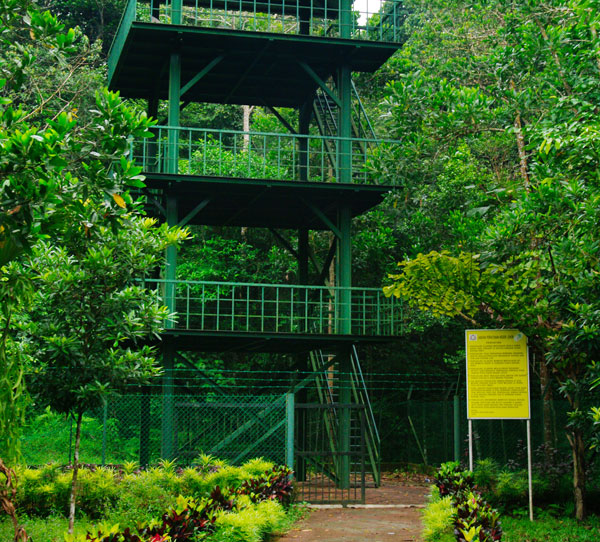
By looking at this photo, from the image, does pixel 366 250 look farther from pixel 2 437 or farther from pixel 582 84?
pixel 2 437

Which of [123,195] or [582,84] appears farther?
[582,84]

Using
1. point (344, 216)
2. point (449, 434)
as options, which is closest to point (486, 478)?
point (344, 216)

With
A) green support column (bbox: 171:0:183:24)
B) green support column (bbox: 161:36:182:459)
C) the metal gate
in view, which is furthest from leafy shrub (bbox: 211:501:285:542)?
green support column (bbox: 171:0:183:24)

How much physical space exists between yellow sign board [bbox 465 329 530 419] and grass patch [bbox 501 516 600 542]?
5.91 feet

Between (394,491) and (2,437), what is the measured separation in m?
12.7

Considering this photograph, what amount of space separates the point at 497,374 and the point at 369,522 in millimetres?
3435

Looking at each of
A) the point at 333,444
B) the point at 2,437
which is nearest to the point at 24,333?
the point at 2,437

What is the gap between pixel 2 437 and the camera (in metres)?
9.44

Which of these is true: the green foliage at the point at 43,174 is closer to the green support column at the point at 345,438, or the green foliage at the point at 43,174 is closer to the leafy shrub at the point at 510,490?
the leafy shrub at the point at 510,490

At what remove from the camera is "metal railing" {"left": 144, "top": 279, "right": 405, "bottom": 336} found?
18344 millimetres

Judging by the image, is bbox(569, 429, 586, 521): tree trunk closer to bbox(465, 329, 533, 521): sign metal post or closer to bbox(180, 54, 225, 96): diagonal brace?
bbox(465, 329, 533, 521): sign metal post

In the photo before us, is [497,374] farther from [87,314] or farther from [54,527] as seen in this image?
[54,527]

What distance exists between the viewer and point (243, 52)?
20.0 meters

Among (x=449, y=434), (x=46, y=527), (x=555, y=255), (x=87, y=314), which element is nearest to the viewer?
(x=87, y=314)
